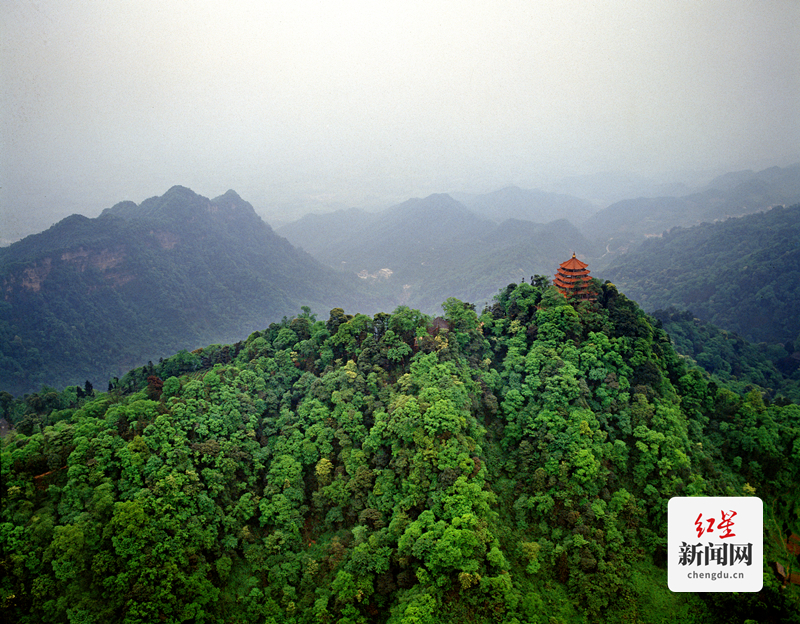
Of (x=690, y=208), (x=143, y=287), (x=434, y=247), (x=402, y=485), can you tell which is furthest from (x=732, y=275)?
(x=690, y=208)

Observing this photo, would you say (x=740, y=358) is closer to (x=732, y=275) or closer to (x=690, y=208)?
(x=732, y=275)

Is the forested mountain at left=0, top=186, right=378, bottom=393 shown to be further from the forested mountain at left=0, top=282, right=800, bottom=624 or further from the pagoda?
the pagoda

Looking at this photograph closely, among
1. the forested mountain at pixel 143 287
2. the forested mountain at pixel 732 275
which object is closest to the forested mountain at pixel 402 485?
the forested mountain at pixel 732 275

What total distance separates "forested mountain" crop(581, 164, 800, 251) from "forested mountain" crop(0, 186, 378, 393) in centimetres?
9969

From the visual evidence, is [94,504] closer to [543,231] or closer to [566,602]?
[566,602]

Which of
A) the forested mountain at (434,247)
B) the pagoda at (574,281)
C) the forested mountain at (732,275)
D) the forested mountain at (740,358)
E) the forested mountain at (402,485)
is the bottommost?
the forested mountain at (402,485)

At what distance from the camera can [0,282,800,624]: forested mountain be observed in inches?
556

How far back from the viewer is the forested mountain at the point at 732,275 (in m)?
54.8

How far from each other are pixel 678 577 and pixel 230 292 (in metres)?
85.4

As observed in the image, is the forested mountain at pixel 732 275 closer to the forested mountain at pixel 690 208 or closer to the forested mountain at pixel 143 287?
the forested mountain at pixel 690 208

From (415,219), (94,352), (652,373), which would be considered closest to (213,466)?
(652,373)

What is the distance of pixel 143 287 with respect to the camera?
252ft

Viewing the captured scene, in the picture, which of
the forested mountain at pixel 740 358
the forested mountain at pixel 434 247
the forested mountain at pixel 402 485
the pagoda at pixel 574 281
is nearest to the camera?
the forested mountain at pixel 402 485

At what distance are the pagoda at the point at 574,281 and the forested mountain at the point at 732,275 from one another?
38.8 metres
